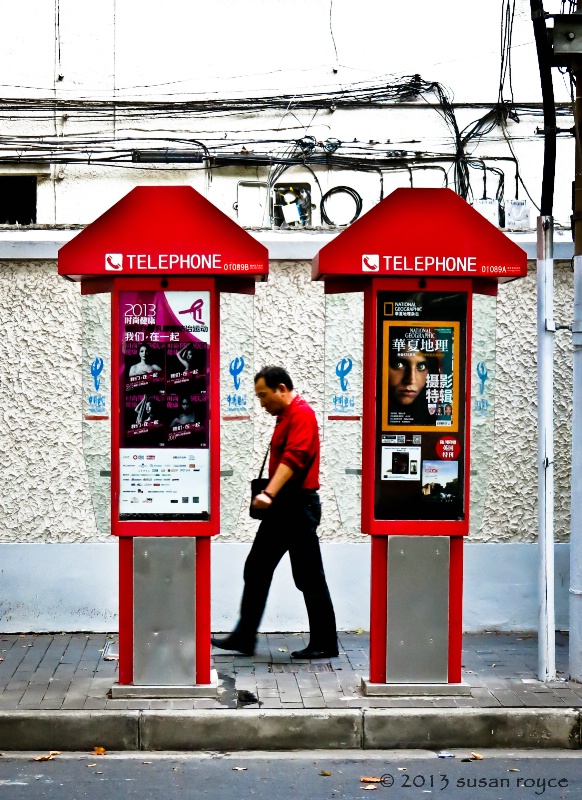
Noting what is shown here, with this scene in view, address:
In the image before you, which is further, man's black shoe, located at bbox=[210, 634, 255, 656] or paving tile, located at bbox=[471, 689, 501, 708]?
man's black shoe, located at bbox=[210, 634, 255, 656]

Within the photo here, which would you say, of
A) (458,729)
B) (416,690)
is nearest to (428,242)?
(416,690)

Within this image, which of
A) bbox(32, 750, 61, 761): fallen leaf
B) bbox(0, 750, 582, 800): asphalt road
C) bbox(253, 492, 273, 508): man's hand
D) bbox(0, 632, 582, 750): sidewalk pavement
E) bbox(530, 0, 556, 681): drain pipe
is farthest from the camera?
bbox(253, 492, 273, 508): man's hand

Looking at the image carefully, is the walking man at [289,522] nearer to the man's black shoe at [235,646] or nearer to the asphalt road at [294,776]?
the man's black shoe at [235,646]

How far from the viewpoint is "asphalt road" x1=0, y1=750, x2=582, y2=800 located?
14.3ft

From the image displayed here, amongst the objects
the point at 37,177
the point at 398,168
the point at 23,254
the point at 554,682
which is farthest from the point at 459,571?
the point at 37,177

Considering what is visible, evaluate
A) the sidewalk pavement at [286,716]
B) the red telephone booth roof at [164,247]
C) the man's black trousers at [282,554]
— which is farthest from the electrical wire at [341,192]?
the sidewalk pavement at [286,716]

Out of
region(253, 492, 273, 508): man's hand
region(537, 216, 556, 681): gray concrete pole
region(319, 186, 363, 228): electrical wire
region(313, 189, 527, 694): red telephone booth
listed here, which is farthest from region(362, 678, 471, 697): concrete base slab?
region(319, 186, 363, 228): electrical wire

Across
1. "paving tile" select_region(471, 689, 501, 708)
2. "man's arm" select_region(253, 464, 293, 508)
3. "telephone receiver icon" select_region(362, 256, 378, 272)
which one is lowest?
"paving tile" select_region(471, 689, 501, 708)

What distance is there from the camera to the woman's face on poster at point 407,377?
5.19m

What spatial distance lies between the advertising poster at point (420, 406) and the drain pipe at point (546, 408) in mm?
594

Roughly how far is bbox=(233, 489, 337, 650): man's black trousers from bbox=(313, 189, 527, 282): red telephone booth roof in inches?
59.8

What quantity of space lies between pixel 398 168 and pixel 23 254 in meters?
4.12

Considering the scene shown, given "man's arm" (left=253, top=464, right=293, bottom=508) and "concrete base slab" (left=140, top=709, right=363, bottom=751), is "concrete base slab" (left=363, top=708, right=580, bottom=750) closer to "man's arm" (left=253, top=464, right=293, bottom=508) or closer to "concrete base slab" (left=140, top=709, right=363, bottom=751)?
"concrete base slab" (left=140, top=709, right=363, bottom=751)

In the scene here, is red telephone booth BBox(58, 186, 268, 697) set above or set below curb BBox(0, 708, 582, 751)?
above
